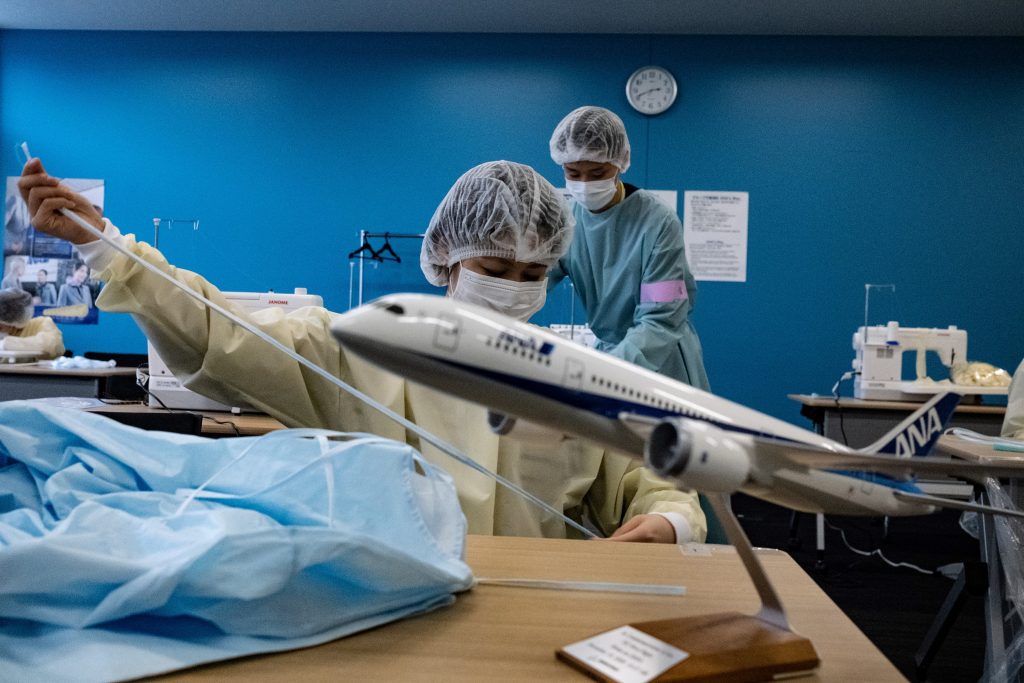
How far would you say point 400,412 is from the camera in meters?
1.60

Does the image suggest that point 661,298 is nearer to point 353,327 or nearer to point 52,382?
point 353,327

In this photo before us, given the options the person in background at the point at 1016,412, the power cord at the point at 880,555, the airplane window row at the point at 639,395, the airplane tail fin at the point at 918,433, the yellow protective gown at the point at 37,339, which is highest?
the airplane window row at the point at 639,395

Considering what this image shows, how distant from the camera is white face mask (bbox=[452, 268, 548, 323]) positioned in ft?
5.33

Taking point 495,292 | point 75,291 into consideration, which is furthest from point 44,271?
point 495,292

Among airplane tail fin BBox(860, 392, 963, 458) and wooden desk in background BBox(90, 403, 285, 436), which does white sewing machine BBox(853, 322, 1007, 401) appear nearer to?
wooden desk in background BBox(90, 403, 285, 436)

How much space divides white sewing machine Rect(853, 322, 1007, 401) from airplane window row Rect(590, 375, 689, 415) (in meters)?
3.81

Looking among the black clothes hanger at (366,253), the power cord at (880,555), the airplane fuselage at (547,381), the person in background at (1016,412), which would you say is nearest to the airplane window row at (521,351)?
the airplane fuselage at (547,381)

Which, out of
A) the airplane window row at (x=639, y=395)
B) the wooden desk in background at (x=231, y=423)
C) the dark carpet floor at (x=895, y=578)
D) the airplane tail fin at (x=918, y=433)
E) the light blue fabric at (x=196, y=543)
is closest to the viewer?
the light blue fabric at (x=196, y=543)

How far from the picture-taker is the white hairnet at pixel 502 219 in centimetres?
165

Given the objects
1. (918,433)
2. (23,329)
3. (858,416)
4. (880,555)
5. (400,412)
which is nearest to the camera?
(918,433)

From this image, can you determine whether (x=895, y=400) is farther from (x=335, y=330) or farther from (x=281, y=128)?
(x=281, y=128)

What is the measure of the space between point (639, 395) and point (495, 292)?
813 millimetres

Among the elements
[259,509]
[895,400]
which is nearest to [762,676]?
[259,509]

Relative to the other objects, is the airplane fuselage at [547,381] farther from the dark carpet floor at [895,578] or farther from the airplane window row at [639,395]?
the dark carpet floor at [895,578]
